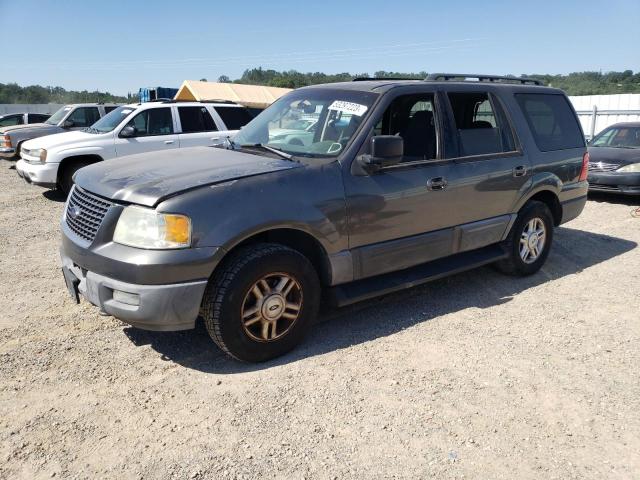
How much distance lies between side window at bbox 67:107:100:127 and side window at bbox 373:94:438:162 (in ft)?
43.9

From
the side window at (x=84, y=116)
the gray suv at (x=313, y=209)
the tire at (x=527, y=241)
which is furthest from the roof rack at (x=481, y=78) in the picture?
the side window at (x=84, y=116)

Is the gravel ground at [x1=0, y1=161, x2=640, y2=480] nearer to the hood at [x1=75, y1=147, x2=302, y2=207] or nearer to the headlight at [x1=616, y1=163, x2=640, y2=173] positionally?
the hood at [x1=75, y1=147, x2=302, y2=207]

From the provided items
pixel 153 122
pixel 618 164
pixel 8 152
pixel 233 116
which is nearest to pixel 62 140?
pixel 153 122

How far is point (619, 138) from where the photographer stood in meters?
10.7

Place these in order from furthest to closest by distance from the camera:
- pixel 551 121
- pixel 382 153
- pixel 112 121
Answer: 1. pixel 112 121
2. pixel 551 121
3. pixel 382 153

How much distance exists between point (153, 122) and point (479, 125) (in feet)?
22.8

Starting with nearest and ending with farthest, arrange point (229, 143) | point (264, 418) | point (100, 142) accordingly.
Answer: point (264, 418) → point (229, 143) → point (100, 142)

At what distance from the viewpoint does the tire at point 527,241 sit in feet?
17.0

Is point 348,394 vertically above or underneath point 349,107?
underneath

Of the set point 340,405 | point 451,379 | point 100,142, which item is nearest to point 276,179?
point 340,405

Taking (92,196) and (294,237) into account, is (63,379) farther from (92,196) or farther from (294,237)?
(294,237)

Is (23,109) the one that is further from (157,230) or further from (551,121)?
(157,230)

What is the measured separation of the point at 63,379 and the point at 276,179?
6.18 ft

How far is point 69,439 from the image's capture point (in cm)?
271
